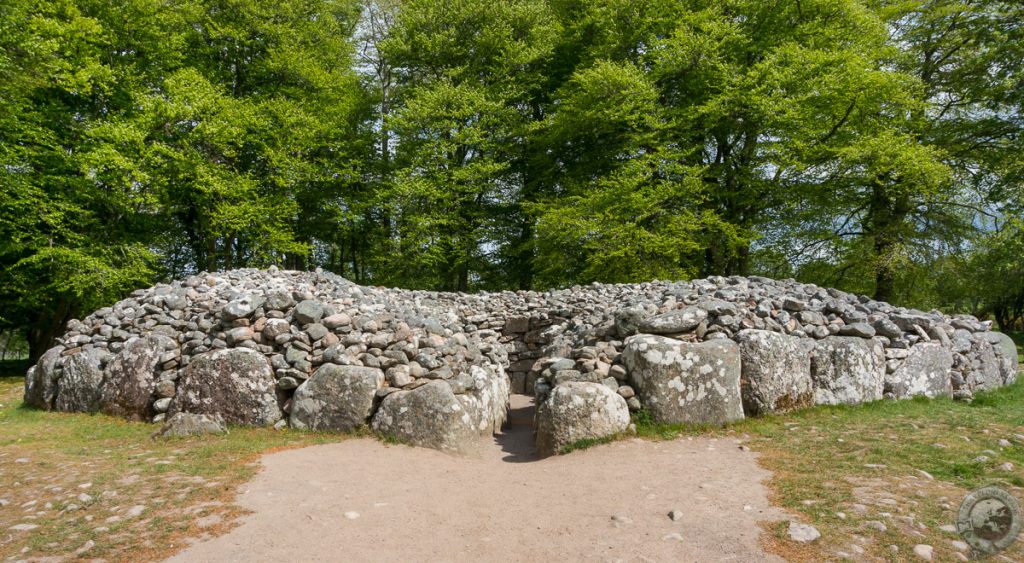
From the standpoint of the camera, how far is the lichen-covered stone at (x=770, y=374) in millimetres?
8227

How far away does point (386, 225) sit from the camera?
24.9m

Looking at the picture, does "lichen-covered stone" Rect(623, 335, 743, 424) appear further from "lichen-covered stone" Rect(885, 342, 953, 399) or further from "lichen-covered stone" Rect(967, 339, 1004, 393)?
"lichen-covered stone" Rect(967, 339, 1004, 393)

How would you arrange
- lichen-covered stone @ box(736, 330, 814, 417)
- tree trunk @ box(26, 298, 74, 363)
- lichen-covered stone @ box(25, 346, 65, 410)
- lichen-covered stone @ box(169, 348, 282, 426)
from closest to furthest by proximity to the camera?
lichen-covered stone @ box(736, 330, 814, 417)
lichen-covered stone @ box(169, 348, 282, 426)
lichen-covered stone @ box(25, 346, 65, 410)
tree trunk @ box(26, 298, 74, 363)

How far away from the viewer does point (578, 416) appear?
734 centimetres

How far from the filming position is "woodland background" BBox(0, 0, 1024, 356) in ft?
56.4

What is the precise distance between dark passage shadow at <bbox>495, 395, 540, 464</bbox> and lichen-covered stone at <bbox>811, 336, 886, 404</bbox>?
478 cm

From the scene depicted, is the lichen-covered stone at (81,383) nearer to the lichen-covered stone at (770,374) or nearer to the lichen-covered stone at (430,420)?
the lichen-covered stone at (430,420)

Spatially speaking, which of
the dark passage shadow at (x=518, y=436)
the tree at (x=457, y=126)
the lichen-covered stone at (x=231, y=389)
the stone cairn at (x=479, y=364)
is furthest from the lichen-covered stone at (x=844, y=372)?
the tree at (x=457, y=126)

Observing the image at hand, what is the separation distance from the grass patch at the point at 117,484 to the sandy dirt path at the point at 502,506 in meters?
0.39

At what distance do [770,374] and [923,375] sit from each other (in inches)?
130

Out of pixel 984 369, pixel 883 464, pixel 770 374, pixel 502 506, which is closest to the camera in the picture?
pixel 502 506

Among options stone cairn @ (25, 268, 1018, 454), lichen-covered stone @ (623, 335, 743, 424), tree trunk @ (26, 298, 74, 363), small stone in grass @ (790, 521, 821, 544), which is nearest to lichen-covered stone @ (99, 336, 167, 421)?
stone cairn @ (25, 268, 1018, 454)

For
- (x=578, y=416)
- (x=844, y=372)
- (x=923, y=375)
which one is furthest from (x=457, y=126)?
(x=923, y=375)

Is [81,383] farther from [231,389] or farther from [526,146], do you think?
[526,146]
